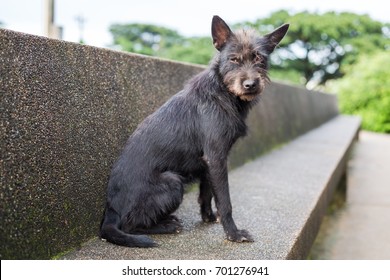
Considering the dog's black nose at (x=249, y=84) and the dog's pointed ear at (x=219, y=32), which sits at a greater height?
the dog's pointed ear at (x=219, y=32)

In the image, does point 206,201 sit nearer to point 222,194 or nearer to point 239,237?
point 222,194

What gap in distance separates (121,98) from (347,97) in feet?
72.6

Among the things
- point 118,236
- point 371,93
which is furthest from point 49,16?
point 371,93

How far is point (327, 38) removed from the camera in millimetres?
30188

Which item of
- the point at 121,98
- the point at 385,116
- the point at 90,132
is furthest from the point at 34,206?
the point at 385,116

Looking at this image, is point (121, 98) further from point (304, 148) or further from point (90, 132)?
point (304, 148)

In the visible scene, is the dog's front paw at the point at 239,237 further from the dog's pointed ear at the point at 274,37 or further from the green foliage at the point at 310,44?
the green foliage at the point at 310,44

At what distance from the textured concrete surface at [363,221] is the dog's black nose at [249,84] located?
2780 mm

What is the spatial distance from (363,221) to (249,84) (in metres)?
4.16

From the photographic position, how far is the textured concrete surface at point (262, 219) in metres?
2.62

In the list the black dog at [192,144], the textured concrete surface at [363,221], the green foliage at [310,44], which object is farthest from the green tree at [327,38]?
the black dog at [192,144]

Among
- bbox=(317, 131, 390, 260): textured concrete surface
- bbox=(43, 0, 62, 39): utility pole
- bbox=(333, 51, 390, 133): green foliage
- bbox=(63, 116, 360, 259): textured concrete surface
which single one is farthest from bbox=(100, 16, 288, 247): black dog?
bbox=(333, 51, 390, 133): green foliage

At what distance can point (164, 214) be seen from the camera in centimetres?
296

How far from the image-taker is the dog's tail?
266 cm
